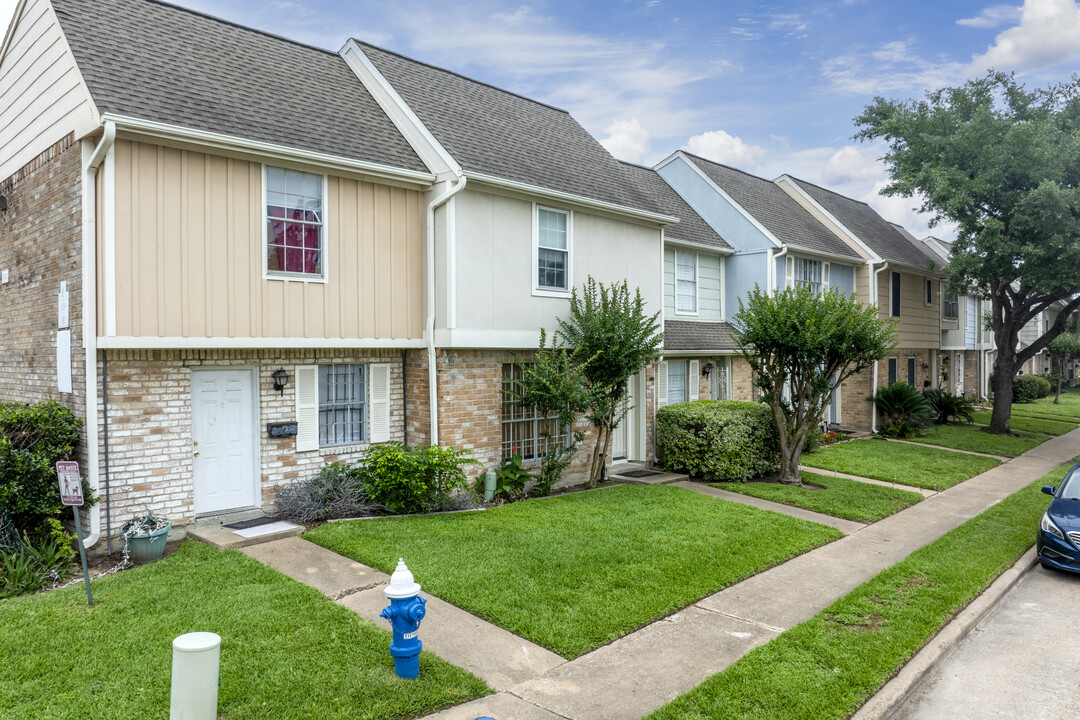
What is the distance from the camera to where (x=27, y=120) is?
10.3 m

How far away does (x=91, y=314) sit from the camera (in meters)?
8.13

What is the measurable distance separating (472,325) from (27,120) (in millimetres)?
7307

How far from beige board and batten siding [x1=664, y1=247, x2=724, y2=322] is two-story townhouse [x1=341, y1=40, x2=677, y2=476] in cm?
248

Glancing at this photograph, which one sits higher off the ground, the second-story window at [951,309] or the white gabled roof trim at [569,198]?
the white gabled roof trim at [569,198]

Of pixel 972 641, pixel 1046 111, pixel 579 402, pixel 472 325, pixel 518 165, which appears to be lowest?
pixel 972 641

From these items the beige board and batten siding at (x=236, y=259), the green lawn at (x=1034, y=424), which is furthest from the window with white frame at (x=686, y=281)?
the green lawn at (x=1034, y=424)

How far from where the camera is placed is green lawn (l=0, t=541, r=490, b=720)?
16.4ft

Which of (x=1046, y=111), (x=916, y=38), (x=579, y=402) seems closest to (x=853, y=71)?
(x=916, y=38)

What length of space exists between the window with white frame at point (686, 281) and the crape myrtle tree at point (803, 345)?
3.80 meters

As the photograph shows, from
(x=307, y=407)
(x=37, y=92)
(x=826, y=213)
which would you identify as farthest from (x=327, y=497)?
(x=826, y=213)

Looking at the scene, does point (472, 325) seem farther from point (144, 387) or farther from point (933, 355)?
point (933, 355)

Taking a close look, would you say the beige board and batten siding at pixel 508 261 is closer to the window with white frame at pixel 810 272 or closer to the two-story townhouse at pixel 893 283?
the window with white frame at pixel 810 272

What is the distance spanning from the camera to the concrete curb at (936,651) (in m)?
5.42

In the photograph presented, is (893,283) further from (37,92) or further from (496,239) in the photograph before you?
(37,92)
